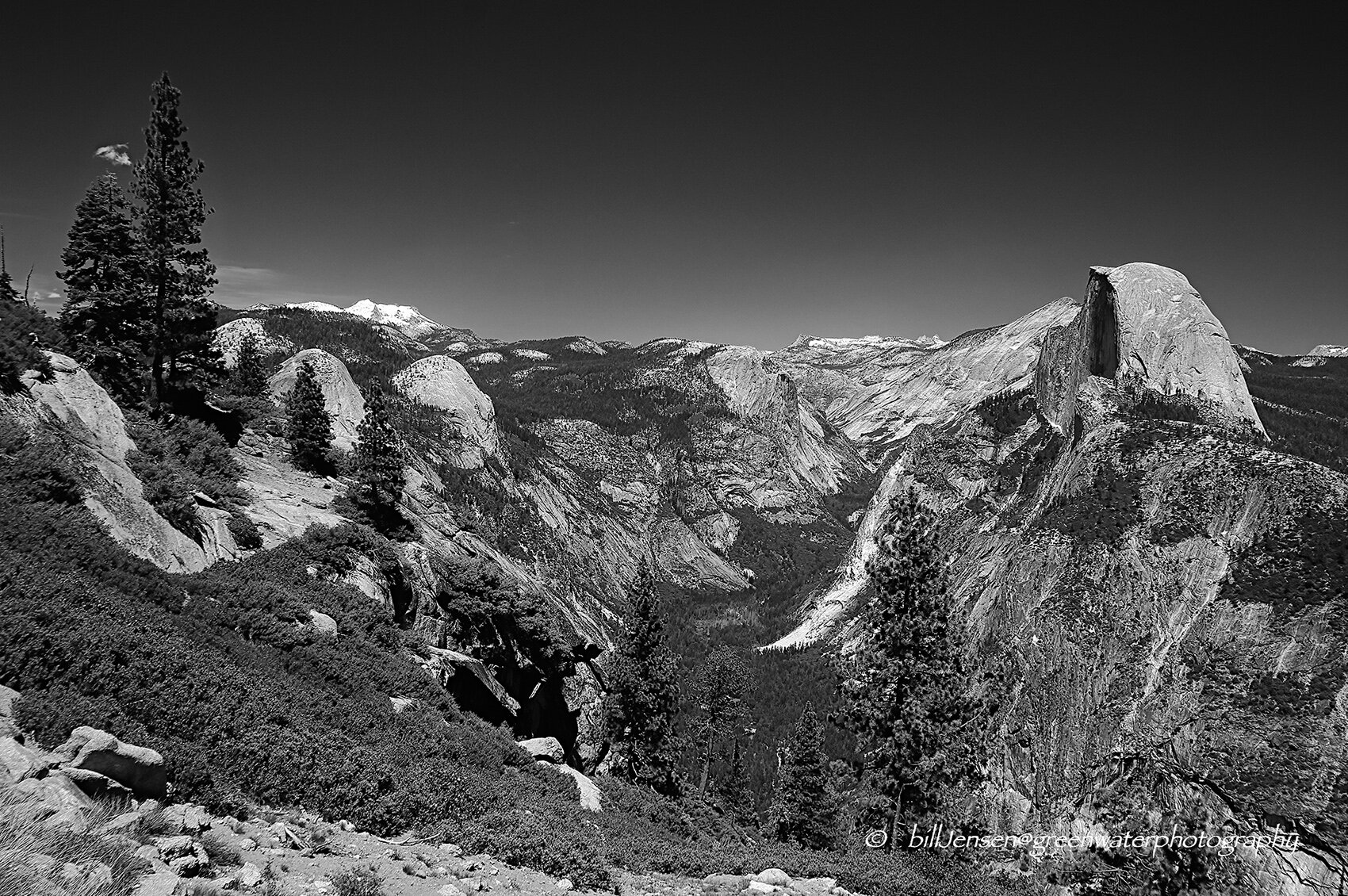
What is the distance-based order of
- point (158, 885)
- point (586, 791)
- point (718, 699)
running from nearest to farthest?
point (158, 885) → point (586, 791) → point (718, 699)

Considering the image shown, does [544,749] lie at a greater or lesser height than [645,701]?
greater

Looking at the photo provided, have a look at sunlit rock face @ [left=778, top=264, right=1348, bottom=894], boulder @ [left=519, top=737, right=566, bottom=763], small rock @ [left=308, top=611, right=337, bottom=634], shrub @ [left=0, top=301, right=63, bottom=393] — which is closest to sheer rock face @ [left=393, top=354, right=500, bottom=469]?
sunlit rock face @ [left=778, top=264, right=1348, bottom=894]

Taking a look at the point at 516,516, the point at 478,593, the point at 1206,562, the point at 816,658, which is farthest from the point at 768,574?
the point at 478,593

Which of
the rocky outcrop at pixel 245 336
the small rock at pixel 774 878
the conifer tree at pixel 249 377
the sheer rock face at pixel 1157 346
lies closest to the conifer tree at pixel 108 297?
the conifer tree at pixel 249 377

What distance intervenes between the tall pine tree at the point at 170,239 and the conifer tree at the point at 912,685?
30433 mm

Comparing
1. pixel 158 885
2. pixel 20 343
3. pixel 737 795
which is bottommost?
pixel 737 795

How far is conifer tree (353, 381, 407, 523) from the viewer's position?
26000 millimetres

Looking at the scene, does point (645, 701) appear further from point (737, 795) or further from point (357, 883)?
point (357, 883)

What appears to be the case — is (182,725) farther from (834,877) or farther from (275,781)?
(834,877)

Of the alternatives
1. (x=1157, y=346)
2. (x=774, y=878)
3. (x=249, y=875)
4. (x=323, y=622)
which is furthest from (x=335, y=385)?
(x=1157, y=346)

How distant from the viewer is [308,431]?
98.8ft

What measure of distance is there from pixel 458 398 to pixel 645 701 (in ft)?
366

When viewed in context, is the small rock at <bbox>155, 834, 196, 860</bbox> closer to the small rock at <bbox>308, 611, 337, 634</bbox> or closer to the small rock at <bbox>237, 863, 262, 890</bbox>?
the small rock at <bbox>237, 863, 262, 890</bbox>

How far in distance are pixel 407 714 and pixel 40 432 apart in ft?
37.2
